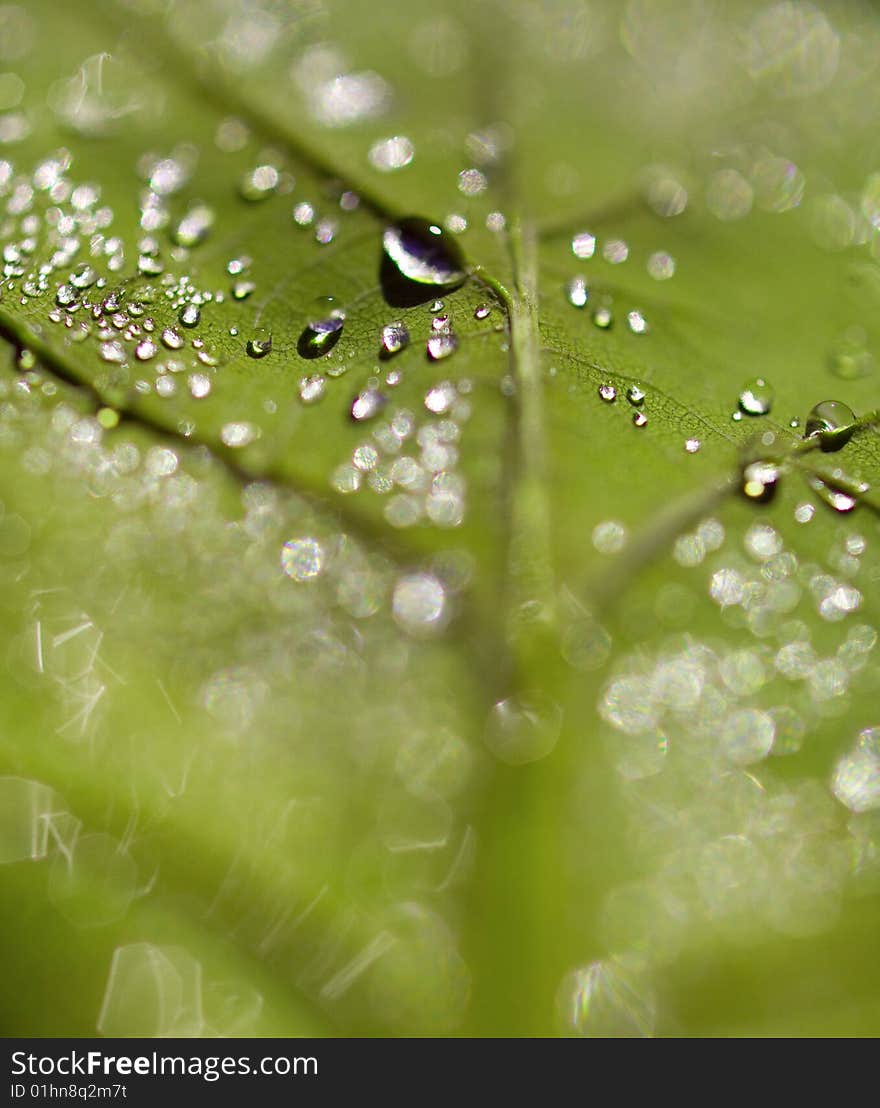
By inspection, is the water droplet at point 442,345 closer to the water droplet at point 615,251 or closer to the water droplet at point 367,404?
the water droplet at point 367,404

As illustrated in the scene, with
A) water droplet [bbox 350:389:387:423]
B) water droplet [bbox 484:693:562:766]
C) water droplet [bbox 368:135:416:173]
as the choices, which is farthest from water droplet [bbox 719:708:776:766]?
water droplet [bbox 368:135:416:173]

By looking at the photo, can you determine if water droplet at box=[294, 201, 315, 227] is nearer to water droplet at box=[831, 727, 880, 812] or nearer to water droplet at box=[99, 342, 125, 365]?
water droplet at box=[99, 342, 125, 365]

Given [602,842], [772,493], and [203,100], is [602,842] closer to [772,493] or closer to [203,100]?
[772,493]

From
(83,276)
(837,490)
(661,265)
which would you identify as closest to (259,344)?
(83,276)

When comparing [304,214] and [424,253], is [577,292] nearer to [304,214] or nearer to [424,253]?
[424,253]

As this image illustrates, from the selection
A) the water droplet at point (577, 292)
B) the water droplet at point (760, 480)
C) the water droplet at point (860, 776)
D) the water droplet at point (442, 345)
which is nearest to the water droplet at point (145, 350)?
the water droplet at point (442, 345)

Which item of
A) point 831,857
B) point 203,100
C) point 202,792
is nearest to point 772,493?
point 831,857
